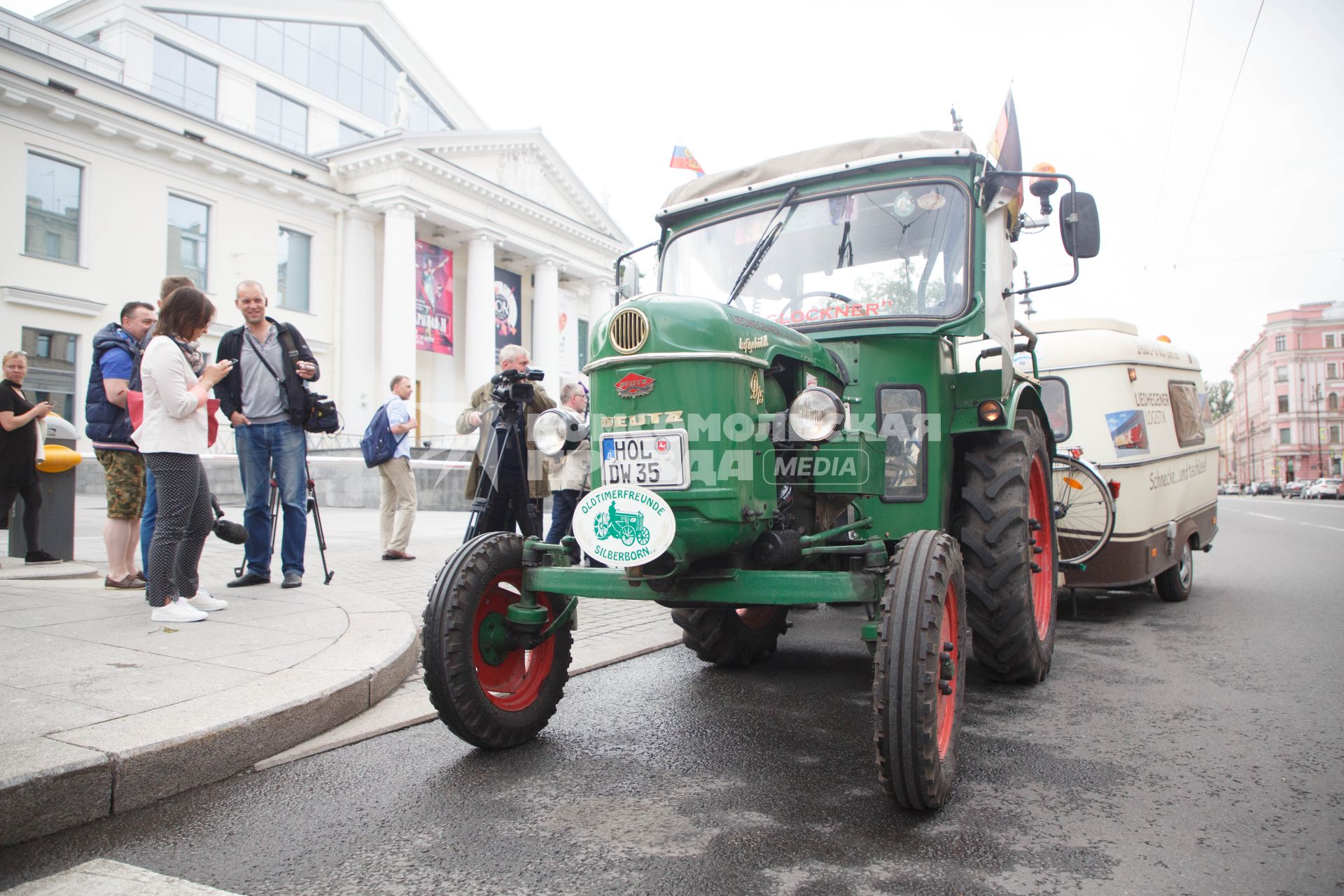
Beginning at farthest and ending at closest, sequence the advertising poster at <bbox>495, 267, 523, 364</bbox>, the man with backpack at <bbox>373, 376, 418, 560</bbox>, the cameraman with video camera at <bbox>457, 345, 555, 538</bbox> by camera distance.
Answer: the advertising poster at <bbox>495, 267, 523, 364</bbox> → the man with backpack at <bbox>373, 376, 418, 560</bbox> → the cameraman with video camera at <bbox>457, 345, 555, 538</bbox>

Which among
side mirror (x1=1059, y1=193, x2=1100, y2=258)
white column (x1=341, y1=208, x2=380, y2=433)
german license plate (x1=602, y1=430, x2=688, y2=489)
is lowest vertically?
german license plate (x1=602, y1=430, x2=688, y2=489)

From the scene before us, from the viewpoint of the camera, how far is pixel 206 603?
5227 millimetres

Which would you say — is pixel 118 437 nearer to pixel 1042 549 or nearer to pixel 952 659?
pixel 952 659

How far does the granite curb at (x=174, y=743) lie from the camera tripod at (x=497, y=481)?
6.65 ft

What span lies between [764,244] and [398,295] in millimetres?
28566

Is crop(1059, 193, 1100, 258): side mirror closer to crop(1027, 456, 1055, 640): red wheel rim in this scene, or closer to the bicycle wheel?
crop(1027, 456, 1055, 640): red wheel rim

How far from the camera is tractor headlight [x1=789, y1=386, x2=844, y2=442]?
3080 millimetres

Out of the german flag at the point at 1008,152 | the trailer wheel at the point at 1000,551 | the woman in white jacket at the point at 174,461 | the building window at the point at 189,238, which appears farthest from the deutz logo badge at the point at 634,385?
the building window at the point at 189,238

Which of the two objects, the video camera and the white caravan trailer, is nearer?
the video camera

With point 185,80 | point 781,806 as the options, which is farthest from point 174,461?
point 185,80

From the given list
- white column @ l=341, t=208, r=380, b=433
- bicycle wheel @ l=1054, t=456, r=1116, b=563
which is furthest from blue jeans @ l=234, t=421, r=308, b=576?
white column @ l=341, t=208, r=380, b=433

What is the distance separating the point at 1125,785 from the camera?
10.1 feet

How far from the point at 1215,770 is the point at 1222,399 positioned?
12748 cm

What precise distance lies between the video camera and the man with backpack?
3.10 m
